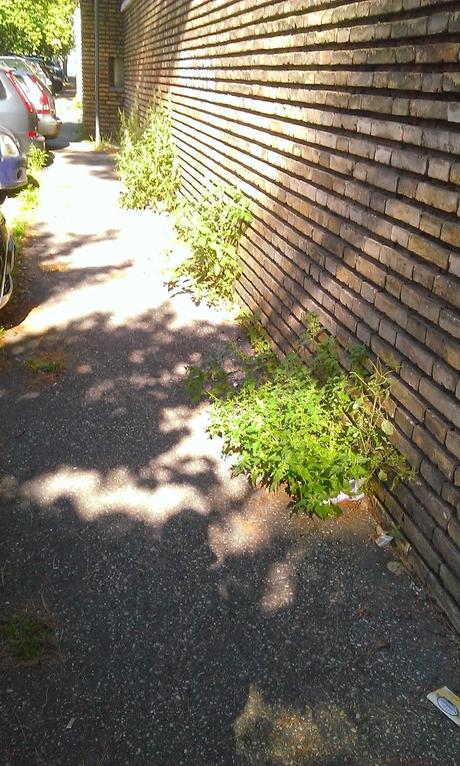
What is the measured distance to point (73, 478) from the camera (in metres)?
3.71

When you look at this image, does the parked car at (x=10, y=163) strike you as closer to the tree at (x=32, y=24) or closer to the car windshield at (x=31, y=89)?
the car windshield at (x=31, y=89)

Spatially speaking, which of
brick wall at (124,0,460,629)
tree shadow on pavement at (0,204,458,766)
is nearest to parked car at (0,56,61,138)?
brick wall at (124,0,460,629)

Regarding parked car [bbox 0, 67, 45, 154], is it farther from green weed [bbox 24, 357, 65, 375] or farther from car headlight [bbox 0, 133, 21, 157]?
green weed [bbox 24, 357, 65, 375]

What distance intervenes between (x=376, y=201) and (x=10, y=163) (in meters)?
7.84

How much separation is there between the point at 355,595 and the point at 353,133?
2418 mm

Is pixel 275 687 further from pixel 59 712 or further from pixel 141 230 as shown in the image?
pixel 141 230

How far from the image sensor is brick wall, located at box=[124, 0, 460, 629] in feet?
9.11

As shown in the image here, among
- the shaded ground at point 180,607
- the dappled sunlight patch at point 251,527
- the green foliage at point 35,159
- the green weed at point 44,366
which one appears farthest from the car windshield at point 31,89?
the dappled sunlight patch at point 251,527

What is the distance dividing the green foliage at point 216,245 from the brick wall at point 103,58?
512 inches

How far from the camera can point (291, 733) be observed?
2.34 metres

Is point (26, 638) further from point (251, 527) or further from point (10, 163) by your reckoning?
point (10, 163)

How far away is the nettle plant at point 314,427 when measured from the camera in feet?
10.9

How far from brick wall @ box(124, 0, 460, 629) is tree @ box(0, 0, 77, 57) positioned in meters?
24.7

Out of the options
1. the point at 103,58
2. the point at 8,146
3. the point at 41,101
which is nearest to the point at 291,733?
the point at 8,146
